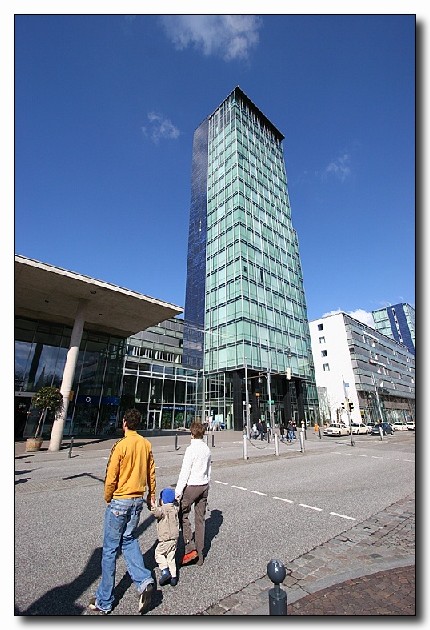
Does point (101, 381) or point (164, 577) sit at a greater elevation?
point (101, 381)

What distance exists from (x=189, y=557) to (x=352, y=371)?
227 ft

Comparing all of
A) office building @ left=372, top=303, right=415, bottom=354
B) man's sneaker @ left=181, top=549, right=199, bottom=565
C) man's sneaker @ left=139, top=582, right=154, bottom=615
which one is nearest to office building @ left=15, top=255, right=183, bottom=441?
man's sneaker @ left=181, top=549, right=199, bottom=565

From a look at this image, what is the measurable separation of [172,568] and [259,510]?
3438mm

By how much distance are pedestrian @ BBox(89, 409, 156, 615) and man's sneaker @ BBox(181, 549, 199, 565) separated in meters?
0.99

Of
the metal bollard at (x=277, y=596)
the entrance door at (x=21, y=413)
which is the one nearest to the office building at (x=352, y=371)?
the entrance door at (x=21, y=413)

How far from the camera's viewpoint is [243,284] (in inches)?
1634

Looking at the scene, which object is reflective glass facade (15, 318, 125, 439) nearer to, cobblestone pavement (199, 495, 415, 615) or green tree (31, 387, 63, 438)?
green tree (31, 387, 63, 438)

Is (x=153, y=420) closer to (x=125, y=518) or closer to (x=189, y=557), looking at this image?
(x=189, y=557)

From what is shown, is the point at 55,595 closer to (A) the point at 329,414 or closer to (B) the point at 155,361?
(B) the point at 155,361

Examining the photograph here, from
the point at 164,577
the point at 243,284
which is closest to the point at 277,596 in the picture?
the point at 164,577

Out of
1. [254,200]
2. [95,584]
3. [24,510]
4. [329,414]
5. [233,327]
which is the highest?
[254,200]

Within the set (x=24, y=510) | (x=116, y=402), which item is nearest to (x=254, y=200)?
(x=116, y=402)

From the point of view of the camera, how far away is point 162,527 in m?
3.65
